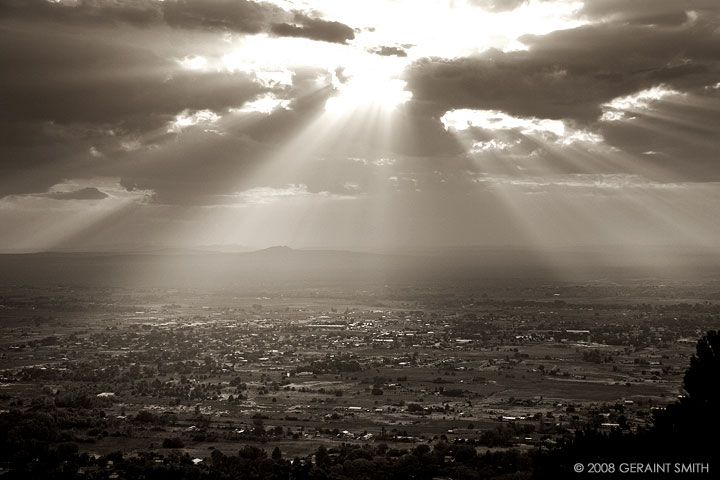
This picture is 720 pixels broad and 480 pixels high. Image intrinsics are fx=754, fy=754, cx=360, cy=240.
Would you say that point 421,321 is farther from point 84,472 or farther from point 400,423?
point 84,472

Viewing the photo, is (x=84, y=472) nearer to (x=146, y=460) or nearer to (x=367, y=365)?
(x=146, y=460)

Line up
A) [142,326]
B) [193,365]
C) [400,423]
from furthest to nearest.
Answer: [142,326], [193,365], [400,423]

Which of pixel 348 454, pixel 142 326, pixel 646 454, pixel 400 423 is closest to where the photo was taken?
pixel 646 454

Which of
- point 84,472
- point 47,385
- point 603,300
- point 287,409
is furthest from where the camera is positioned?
point 603,300

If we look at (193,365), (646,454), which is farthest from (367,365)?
(646,454)

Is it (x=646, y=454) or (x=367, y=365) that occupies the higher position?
(x=646, y=454)

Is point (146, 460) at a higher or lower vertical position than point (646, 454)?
lower

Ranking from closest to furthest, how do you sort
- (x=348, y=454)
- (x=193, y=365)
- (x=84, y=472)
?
(x=84, y=472)
(x=348, y=454)
(x=193, y=365)

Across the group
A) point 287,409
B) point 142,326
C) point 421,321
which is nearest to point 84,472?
point 287,409

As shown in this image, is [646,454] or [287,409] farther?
[287,409]
